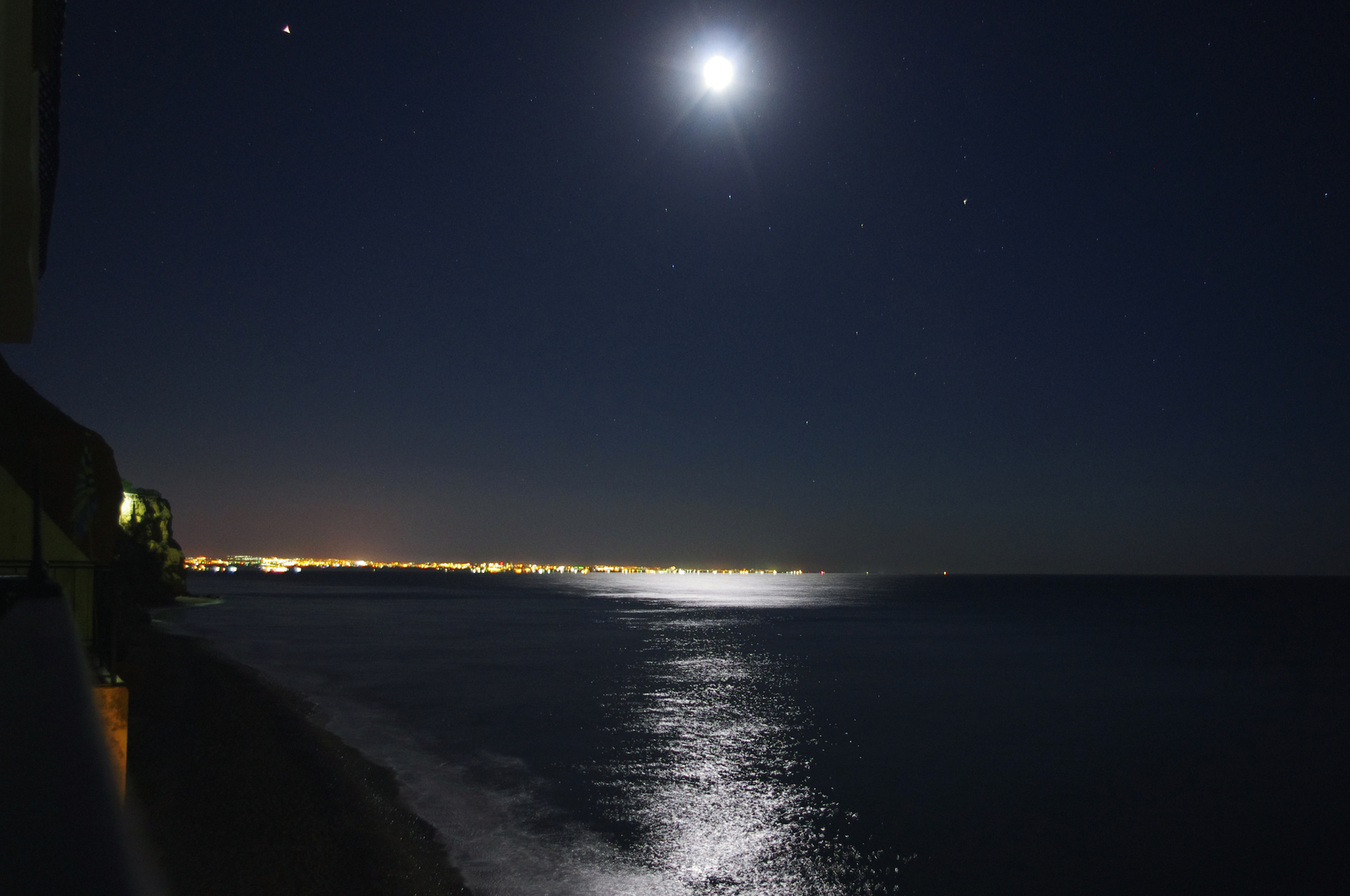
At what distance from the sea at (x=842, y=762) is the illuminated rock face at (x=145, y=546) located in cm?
454

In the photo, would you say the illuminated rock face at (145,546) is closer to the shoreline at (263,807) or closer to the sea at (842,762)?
the sea at (842,762)

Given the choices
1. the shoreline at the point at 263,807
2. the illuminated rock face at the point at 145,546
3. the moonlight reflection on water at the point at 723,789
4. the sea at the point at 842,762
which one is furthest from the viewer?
the illuminated rock face at the point at 145,546

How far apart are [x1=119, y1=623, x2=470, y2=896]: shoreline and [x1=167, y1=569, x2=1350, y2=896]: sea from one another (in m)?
1.04

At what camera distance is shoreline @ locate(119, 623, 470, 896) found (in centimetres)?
1247

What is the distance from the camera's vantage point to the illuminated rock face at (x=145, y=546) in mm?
45344

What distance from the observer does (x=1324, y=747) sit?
2709 centimetres

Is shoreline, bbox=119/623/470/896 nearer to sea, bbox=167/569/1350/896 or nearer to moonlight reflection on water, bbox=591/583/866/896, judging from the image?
sea, bbox=167/569/1350/896

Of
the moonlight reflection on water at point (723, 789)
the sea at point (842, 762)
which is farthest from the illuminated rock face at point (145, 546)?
the moonlight reflection on water at point (723, 789)

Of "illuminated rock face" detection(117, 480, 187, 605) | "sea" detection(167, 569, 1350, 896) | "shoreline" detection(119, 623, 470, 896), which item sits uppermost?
"illuminated rock face" detection(117, 480, 187, 605)

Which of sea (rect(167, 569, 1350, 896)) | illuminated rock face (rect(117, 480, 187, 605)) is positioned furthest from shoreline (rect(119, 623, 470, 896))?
illuminated rock face (rect(117, 480, 187, 605))

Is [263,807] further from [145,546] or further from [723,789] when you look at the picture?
[145,546]

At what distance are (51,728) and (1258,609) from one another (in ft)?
457

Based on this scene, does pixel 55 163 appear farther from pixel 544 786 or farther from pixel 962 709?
pixel 962 709

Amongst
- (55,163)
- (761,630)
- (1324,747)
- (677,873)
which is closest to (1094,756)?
(1324,747)
